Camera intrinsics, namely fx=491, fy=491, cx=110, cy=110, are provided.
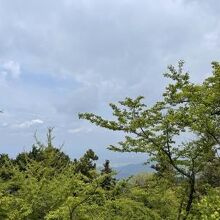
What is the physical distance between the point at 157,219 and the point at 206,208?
5.73m

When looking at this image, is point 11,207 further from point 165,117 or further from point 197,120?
point 197,120

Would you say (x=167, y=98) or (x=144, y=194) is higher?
(x=167, y=98)

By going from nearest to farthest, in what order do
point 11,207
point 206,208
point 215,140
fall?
point 206,208, point 215,140, point 11,207

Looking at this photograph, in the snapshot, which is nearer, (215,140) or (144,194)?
(215,140)

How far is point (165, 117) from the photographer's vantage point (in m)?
15.0

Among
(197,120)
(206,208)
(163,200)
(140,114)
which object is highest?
(140,114)

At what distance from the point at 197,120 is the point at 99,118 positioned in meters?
3.92

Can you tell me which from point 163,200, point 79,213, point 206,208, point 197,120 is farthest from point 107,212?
point 206,208

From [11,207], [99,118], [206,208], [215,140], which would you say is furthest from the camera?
[11,207]

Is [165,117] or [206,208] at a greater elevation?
[165,117]

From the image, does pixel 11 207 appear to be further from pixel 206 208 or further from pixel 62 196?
pixel 206 208

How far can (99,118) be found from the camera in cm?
1616

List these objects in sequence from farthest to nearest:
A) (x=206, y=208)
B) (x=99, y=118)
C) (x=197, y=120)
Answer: (x=99, y=118) → (x=197, y=120) → (x=206, y=208)

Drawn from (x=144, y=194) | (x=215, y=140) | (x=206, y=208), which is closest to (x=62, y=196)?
(x=144, y=194)
